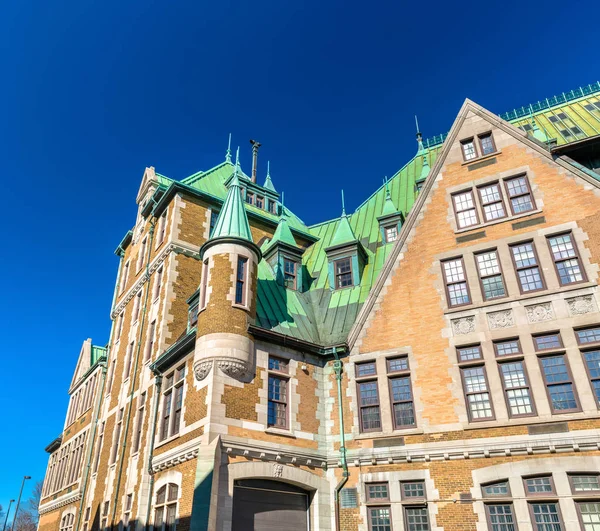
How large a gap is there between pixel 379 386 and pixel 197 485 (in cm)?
746

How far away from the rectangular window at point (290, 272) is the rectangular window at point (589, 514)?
14.3 m

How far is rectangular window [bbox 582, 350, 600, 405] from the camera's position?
15.6 meters

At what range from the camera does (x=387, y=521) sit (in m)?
16.9

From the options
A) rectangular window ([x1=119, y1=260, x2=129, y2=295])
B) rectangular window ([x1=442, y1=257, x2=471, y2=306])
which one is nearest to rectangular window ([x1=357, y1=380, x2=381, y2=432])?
rectangular window ([x1=442, y1=257, x2=471, y2=306])

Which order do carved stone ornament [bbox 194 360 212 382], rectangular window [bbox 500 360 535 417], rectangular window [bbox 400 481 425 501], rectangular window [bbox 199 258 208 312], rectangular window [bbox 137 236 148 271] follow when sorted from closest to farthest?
1. rectangular window [bbox 500 360 535 417]
2. rectangular window [bbox 400 481 425 501]
3. carved stone ornament [bbox 194 360 212 382]
4. rectangular window [bbox 199 258 208 312]
5. rectangular window [bbox 137 236 148 271]

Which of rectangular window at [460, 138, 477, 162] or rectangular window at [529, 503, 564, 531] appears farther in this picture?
rectangular window at [460, 138, 477, 162]

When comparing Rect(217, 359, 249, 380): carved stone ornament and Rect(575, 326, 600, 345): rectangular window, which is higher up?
Rect(575, 326, 600, 345): rectangular window

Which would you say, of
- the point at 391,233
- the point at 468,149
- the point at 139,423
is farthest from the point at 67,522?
the point at 468,149

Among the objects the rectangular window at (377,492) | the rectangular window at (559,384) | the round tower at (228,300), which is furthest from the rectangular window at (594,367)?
the round tower at (228,300)

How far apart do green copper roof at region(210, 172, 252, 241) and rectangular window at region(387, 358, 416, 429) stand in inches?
304

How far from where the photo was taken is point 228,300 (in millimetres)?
18797

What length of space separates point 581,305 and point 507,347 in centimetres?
276

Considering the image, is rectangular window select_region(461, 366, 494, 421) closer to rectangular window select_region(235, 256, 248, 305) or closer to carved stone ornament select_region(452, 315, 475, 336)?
carved stone ornament select_region(452, 315, 475, 336)

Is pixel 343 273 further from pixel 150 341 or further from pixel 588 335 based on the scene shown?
pixel 588 335
